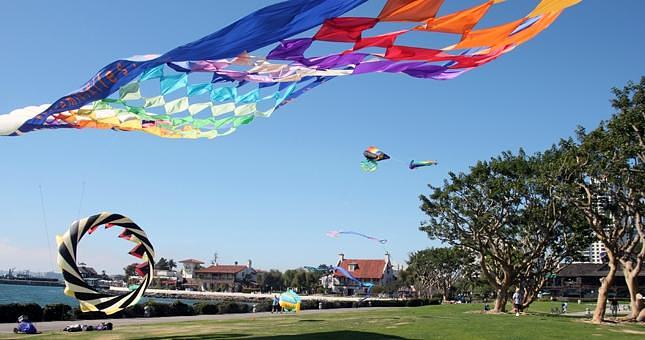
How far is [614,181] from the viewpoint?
28.2 meters

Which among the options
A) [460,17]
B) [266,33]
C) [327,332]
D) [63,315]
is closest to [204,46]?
[266,33]

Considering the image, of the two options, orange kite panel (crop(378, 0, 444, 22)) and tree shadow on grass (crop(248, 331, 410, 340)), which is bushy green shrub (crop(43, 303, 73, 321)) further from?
orange kite panel (crop(378, 0, 444, 22))

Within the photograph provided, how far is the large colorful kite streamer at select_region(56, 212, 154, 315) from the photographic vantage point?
60.8 feet

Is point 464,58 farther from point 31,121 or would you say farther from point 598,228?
point 598,228

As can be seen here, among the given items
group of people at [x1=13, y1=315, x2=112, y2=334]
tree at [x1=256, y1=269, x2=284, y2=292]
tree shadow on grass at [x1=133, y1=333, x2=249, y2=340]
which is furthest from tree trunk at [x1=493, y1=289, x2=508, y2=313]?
tree at [x1=256, y1=269, x2=284, y2=292]

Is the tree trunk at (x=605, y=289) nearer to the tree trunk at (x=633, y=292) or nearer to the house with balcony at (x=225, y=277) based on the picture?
the tree trunk at (x=633, y=292)

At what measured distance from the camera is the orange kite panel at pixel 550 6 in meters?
9.44

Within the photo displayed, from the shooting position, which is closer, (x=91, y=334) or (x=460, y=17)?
(x=460, y=17)

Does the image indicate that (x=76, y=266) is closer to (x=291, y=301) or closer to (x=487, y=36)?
(x=487, y=36)

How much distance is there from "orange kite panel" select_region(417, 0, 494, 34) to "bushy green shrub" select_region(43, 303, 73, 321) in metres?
25.1

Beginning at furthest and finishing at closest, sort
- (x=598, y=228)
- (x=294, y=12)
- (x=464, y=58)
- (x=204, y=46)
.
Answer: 1. (x=598, y=228)
2. (x=464, y=58)
3. (x=204, y=46)
4. (x=294, y=12)

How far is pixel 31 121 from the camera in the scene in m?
14.3

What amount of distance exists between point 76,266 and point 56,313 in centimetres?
1127

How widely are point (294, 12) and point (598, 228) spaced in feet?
77.4
